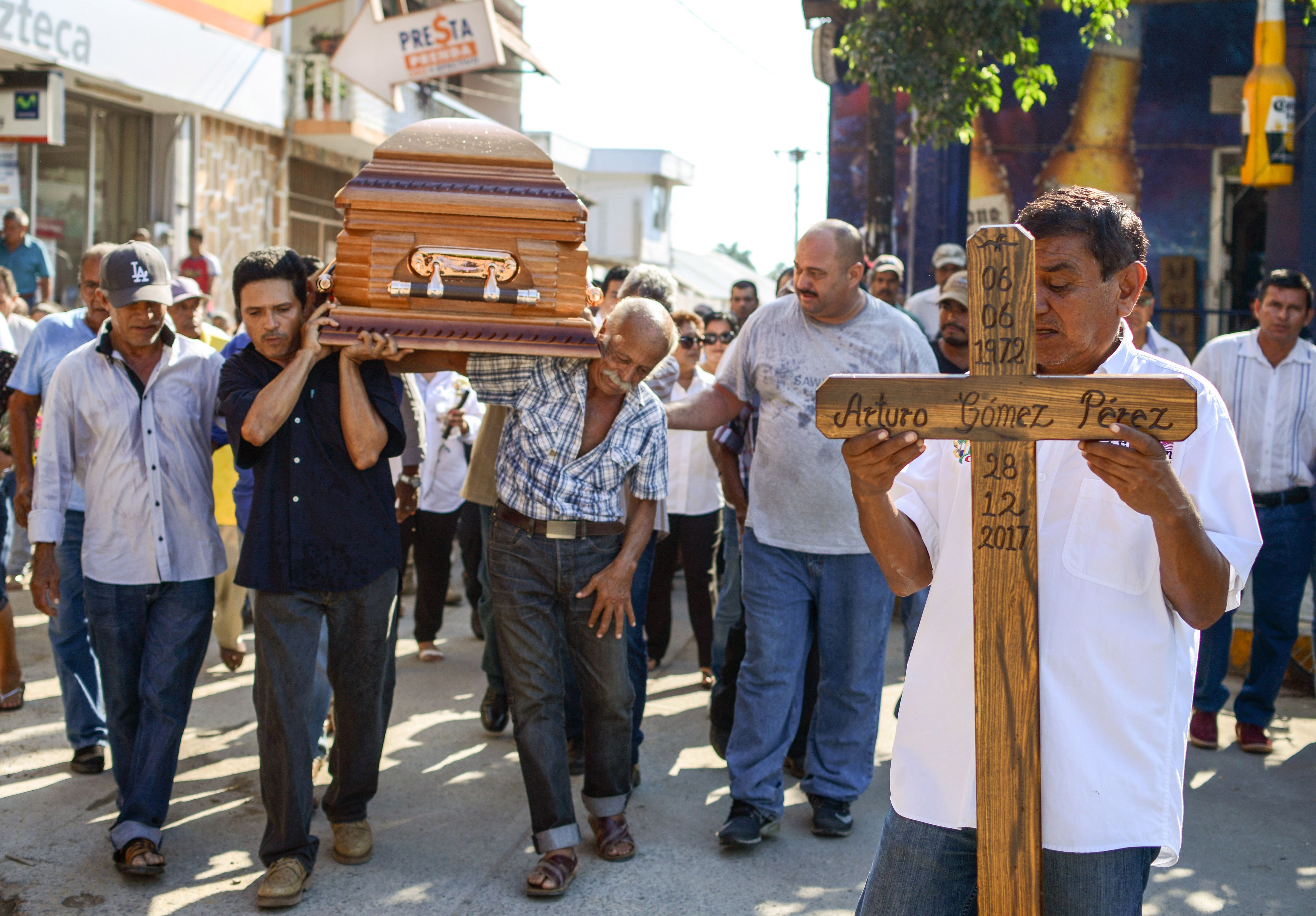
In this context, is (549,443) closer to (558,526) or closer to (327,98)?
(558,526)

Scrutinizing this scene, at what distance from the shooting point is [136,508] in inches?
160

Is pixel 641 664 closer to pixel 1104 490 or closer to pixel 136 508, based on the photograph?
pixel 136 508

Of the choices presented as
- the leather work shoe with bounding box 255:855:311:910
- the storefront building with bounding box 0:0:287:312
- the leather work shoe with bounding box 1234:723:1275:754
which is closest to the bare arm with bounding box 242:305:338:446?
the leather work shoe with bounding box 255:855:311:910

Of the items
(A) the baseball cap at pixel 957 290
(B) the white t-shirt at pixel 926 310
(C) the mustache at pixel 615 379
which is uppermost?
(B) the white t-shirt at pixel 926 310

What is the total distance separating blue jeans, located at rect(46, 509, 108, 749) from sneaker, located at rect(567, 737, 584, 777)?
185 cm

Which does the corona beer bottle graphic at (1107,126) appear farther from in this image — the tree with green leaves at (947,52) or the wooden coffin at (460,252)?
the wooden coffin at (460,252)

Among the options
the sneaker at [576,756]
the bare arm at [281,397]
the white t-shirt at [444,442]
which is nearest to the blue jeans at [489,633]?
the sneaker at [576,756]

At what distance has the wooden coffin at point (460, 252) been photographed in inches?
135

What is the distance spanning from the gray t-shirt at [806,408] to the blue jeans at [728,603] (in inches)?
29.4

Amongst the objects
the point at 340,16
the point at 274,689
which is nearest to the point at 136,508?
the point at 274,689

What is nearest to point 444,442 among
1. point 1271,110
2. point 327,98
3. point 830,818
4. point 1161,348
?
point 830,818

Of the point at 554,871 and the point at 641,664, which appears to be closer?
the point at 554,871

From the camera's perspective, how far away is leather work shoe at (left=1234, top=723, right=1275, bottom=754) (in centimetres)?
531

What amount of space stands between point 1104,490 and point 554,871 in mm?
2409
